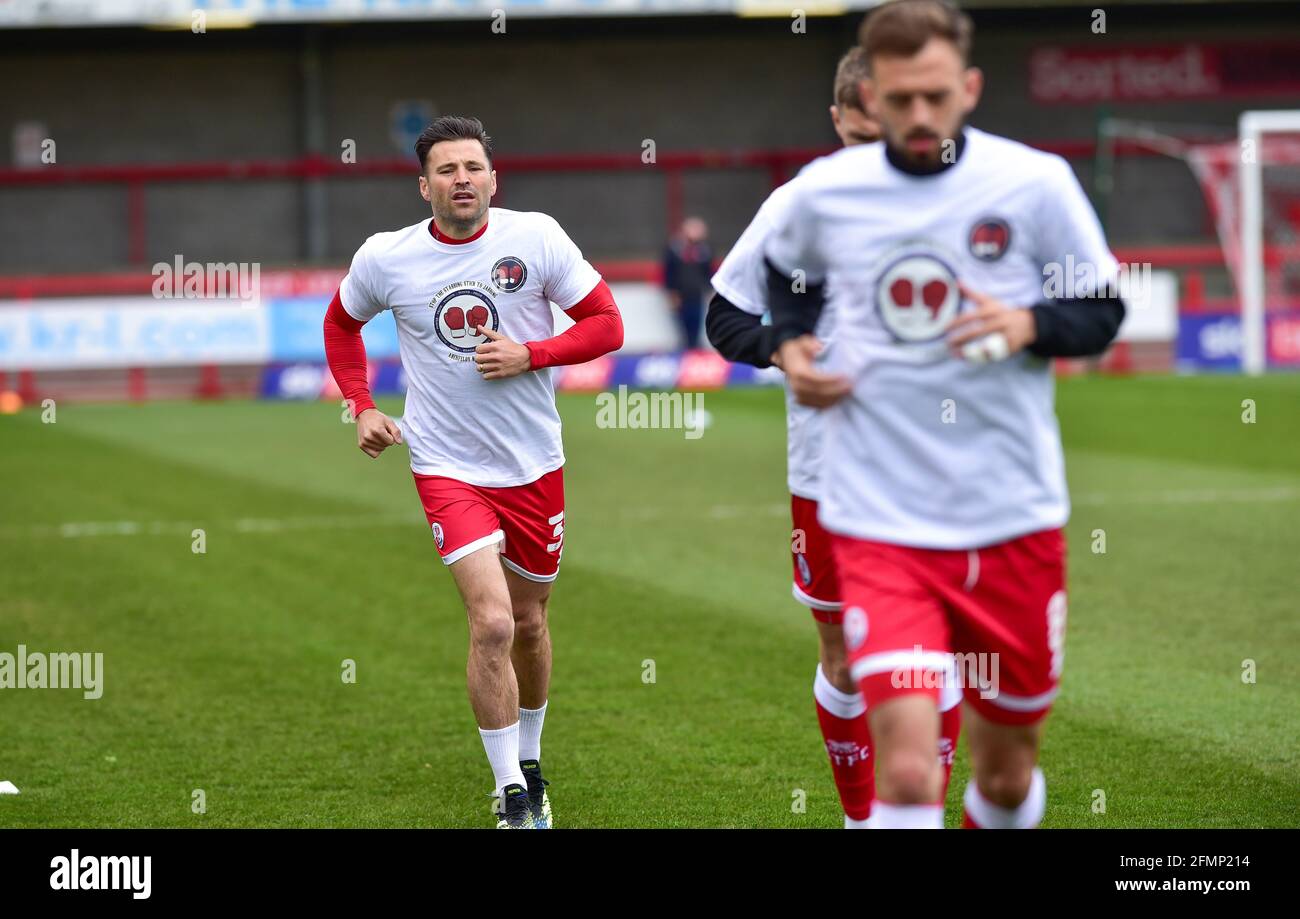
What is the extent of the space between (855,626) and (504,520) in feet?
8.10

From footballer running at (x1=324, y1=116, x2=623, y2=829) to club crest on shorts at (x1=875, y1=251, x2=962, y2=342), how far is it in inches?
90.7

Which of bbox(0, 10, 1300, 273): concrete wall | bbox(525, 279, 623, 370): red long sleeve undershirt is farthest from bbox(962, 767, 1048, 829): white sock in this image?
bbox(0, 10, 1300, 273): concrete wall

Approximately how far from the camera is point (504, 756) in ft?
21.2

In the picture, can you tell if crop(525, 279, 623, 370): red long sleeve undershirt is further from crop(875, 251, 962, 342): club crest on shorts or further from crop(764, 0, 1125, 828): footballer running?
crop(875, 251, 962, 342): club crest on shorts

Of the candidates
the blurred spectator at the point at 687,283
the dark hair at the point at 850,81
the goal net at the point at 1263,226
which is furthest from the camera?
the blurred spectator at the point at 687,283

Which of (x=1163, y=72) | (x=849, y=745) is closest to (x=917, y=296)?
(x=849, y=745)

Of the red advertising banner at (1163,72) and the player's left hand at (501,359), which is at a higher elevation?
the red advertising banner at (1163,72)

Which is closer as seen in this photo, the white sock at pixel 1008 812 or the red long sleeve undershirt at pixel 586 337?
the white sock at pixel 1008 812

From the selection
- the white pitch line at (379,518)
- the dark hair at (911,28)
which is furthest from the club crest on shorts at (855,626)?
the white pitch line at (379,518)

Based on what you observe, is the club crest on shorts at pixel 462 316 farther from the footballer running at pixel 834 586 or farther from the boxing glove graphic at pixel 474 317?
the footballer running at pixel 834 586

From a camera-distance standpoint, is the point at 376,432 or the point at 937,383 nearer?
the point at 937,383

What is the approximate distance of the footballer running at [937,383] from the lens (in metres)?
4.30

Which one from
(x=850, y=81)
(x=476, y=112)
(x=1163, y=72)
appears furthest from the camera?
(x=1163, y=72)

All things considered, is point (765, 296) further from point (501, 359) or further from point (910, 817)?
point (501, 359)
